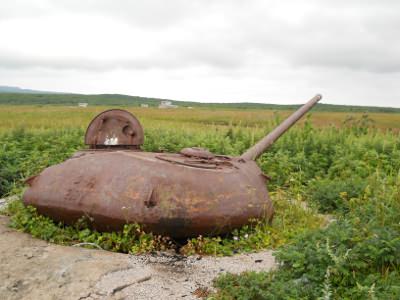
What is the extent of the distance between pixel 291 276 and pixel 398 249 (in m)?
0.83

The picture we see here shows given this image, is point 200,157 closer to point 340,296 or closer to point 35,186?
point 35,186

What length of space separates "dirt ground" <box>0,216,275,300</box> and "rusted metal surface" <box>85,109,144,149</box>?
1.51 meters

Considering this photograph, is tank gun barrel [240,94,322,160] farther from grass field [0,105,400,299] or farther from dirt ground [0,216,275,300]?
dirt ground [0,216,275,300]

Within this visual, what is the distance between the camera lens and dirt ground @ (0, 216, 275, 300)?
12.4 ft

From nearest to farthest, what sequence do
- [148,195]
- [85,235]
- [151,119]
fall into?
1. [148,195]
2. [85,235]
3. [151,119]

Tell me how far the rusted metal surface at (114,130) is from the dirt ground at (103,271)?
1506 mm

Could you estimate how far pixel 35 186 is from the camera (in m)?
5.35

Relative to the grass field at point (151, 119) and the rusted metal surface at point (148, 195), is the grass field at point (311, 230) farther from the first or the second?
the grass field at point (151, 119)

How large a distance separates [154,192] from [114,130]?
1.48m

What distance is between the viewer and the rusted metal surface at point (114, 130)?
19.4 feet

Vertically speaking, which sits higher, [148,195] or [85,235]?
[148,195]

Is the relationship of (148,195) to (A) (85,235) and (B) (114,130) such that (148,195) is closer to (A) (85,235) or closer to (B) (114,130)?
(A) (85,235)

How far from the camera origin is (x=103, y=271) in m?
4.04

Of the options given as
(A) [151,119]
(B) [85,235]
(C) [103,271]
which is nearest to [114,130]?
(B) [85,235]
